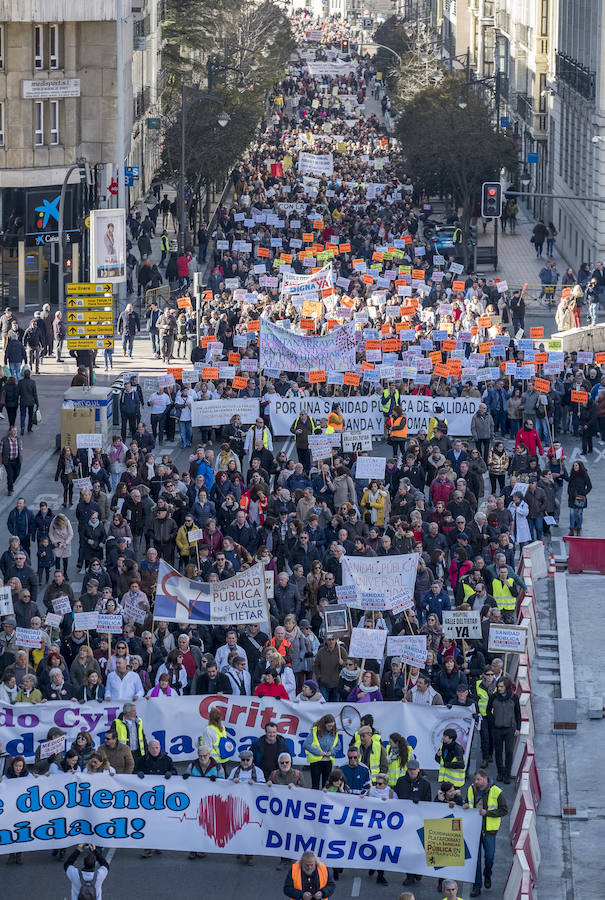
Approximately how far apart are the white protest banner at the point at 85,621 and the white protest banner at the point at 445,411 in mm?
13936

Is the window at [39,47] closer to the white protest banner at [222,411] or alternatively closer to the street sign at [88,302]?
the street sign at [88,302]

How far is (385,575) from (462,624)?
151 cm

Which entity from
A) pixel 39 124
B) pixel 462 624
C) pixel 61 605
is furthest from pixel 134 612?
pixel 39 124

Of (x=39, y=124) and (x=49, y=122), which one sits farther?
(x=49, y=122)

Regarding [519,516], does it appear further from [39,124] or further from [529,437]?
[39,124]

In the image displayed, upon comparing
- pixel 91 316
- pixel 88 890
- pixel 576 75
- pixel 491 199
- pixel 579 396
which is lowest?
pixel 88 890

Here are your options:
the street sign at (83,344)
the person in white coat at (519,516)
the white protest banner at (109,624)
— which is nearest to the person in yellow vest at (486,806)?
the white protest banner at (109,624)

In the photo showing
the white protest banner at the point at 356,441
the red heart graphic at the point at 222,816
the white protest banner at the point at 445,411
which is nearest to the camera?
the red heart graphic at the point at 222,816

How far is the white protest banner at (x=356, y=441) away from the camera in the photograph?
32438 millimetres

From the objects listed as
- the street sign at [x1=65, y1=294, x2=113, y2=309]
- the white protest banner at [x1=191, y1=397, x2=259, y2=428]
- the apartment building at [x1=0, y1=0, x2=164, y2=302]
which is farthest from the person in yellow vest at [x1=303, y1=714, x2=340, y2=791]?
the apartment building at [x1=0, y1=0, x2=164, y2=302]

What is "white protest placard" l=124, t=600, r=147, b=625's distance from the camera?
79.5 feet

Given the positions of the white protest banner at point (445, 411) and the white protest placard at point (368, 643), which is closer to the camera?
the white protest placard at point (368, 643)

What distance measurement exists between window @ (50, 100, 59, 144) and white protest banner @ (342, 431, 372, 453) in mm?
25475

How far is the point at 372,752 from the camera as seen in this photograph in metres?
20.0
